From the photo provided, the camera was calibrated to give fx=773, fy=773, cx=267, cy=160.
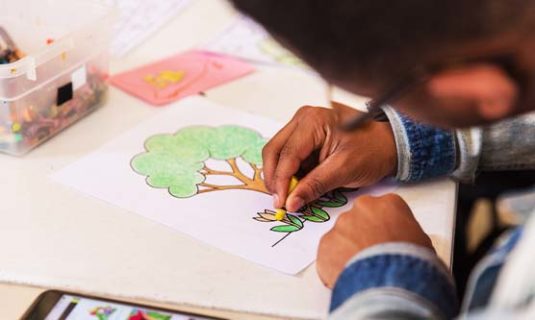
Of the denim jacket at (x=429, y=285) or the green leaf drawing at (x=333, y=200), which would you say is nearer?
the denim jacket at (x=429, y=285)

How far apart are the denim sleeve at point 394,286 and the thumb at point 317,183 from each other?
0.45 feet

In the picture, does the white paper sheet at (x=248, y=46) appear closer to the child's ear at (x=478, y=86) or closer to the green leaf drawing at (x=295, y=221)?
the green leaf drawing at (x=295, y=221)

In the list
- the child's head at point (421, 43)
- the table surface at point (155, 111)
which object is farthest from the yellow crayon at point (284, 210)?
the child's head at point (421, 43)

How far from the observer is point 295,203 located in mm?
788

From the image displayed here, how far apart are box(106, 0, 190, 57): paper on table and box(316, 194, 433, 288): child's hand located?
0.55 meters

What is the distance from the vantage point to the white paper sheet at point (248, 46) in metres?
1.16

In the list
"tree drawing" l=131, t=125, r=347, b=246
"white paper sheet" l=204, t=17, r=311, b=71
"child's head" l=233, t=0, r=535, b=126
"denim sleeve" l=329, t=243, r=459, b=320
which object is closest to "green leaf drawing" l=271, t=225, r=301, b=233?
"tree drawing" l=131, t=125, r=347, b=246

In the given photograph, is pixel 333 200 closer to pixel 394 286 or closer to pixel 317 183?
pixel 317 183

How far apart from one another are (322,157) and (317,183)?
54 mm

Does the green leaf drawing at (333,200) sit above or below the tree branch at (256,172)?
above

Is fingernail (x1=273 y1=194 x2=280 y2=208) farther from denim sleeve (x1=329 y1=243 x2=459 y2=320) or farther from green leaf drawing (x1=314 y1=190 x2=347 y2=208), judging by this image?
denim sleeve (x1=329 y1=243 x2=459 y2=320)

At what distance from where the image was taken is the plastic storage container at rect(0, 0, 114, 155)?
0.88 metres

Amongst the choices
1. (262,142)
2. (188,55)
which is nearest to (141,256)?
(262,142)

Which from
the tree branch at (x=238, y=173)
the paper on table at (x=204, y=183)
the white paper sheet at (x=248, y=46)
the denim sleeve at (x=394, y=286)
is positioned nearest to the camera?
the denim sleeve at (x=394, y=286)
